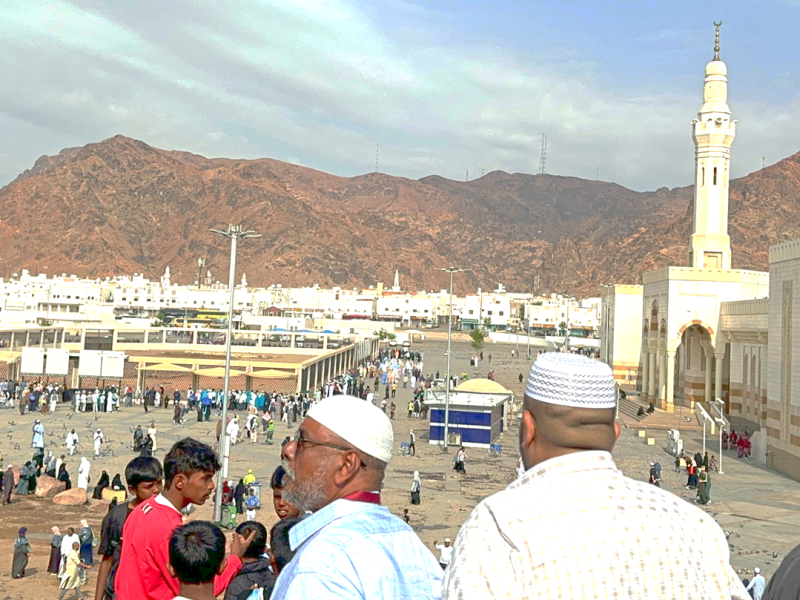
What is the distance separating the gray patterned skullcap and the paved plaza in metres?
11.3

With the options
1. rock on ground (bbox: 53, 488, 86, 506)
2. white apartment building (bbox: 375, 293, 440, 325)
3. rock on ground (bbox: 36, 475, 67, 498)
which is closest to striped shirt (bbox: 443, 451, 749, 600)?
rock on ground (bbox: 53, 488, 86, 506)

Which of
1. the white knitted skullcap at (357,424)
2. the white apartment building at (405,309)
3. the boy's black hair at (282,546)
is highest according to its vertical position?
the white apartment building at (405,309)

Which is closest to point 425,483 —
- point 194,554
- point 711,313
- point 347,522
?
point 194,554

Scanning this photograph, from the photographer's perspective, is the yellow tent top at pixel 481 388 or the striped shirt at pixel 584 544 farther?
the yellow tent top at pixel 481 388

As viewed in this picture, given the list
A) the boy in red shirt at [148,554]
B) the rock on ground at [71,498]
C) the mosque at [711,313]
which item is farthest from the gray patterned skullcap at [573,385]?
the mosque at [711,313]

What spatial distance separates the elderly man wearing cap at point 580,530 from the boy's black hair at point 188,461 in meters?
2.80

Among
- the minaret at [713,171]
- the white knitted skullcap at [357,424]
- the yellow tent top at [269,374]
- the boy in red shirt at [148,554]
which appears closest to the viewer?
the white knitted skullcap at [357,424]

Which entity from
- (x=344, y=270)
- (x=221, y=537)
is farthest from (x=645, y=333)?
(x=344, y=270)

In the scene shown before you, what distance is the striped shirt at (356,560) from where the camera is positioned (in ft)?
6.45

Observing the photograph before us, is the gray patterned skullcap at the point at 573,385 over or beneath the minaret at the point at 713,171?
beneath

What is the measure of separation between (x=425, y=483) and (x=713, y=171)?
24013 millimetres

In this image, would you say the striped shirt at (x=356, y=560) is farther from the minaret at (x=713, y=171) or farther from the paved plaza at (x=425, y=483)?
the minaret at (x=713, y=171)

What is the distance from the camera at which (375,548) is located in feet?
6.94

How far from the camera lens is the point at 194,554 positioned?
138 inches
